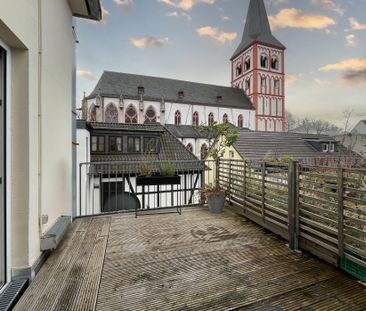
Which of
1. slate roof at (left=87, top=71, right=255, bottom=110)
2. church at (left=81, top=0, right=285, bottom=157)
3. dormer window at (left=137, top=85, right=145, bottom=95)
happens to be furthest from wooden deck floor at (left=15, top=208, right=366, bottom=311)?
dormer window at (left=137, top=85, right=145, bottom=95)

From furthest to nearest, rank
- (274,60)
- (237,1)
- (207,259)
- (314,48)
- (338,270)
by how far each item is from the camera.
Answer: (274,60)
(237,1)
(314,48)
(207,259)
(338,270)

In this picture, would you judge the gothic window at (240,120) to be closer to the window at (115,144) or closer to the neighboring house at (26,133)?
the window at (115,144)

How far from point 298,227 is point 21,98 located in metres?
3.31

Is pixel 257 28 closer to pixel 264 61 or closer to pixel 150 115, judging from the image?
pixel 264 61

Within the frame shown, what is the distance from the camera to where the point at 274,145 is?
1806 cm

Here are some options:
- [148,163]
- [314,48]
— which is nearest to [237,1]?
[314,48]

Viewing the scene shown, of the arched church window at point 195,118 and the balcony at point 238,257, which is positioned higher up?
the arched church window at point 195,118

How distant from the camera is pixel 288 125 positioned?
38.8 m

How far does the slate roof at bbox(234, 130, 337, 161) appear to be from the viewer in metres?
16.0

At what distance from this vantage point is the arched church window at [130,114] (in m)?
25.0

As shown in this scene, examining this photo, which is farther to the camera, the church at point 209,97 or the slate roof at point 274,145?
the church at point 209,97

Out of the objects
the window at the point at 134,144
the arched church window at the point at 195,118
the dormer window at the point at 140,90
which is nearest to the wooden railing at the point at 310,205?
the window at the point at 134,144

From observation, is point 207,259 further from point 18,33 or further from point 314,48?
point 314,48

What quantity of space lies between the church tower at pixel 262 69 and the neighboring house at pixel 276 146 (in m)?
11.4
